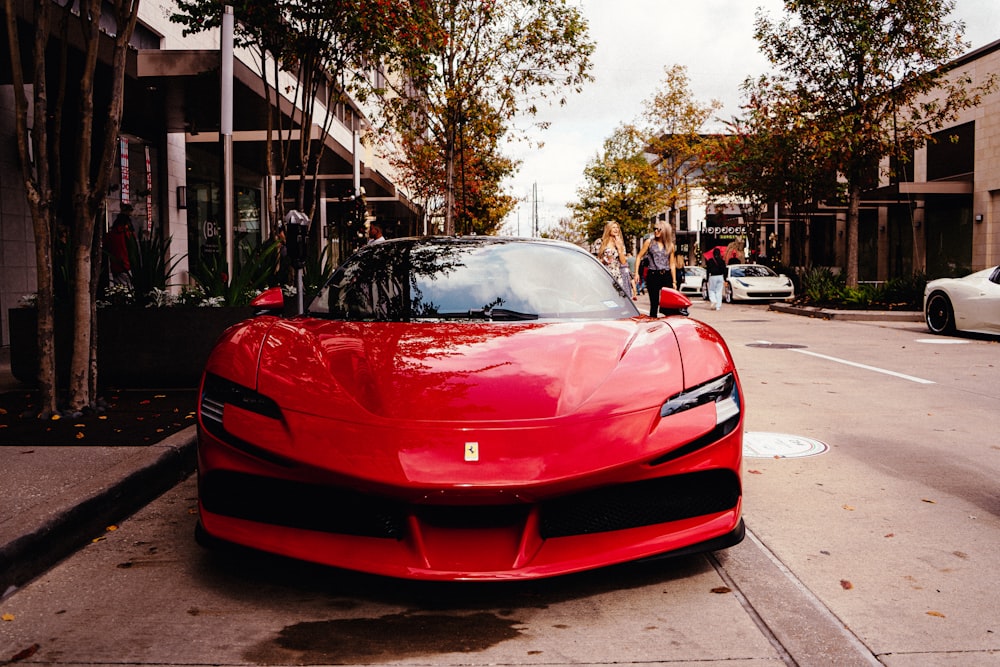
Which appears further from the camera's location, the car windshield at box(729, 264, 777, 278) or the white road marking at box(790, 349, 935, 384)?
the car windshield at box(729, 264, 777, 278)

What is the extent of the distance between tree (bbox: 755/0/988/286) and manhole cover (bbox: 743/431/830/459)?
17.2 m

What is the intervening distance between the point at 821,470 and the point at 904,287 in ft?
58.2

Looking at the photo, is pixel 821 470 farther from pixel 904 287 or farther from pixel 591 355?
pixel 904 287

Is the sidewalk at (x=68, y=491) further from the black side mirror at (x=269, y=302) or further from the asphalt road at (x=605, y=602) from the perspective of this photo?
the black side mirror at (x=269, y=302)

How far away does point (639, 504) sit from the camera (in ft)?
10.2

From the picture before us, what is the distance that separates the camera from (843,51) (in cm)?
2200

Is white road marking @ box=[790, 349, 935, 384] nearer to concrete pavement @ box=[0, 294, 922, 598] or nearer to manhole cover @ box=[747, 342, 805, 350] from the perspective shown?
manhole cover @ box=[747, 342, 805, 350]

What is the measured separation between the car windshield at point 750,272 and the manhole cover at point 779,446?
24.3 metres

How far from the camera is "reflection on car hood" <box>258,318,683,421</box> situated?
10.3 feet

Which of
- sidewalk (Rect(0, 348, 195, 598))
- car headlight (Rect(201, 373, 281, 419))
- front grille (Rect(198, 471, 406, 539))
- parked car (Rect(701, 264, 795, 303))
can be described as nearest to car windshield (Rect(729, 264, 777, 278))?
parked car (Rect(701, 264, 795, 303))

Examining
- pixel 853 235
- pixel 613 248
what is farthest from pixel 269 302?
pixel 853 235

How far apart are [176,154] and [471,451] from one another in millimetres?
17905

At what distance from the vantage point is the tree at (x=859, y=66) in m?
21.4

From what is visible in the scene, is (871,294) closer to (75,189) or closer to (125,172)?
(125,172)
